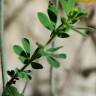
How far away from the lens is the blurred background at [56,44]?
5.71 ft

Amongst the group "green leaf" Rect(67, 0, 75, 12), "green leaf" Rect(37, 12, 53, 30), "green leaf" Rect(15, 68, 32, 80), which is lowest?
"green leaf" Rect(15, 68, 32, 80)

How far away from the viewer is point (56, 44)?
5.60 feet

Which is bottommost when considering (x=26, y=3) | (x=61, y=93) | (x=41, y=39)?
(x=61, y=93)

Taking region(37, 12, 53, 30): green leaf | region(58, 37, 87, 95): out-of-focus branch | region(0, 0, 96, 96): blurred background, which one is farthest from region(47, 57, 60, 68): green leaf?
region(58, 37, 87, 95): out-of-focus branch

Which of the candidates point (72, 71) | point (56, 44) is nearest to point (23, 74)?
point (56, 44)

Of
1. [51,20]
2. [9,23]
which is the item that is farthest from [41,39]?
[51,20]

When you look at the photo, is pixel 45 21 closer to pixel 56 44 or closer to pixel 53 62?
pixel 53 62

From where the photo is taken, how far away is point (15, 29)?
1780 millimetres

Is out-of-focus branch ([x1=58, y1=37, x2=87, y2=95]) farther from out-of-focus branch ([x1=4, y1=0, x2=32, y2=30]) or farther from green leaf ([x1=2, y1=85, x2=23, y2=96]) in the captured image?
green leaf ([x1=2, y1=85, x2=23, y2=96])

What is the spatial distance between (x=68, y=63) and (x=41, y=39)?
0.61 feet

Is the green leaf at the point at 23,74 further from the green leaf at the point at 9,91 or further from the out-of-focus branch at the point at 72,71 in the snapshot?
the out-of-focus branch at the point at 72,71

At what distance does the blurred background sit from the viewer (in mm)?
1740

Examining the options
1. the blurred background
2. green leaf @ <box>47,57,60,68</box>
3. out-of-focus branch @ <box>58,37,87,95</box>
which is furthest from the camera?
out-of-focus branch @ <box>58,37,87,95</box>

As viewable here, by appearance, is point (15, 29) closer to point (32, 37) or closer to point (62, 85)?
point (32, 37)
